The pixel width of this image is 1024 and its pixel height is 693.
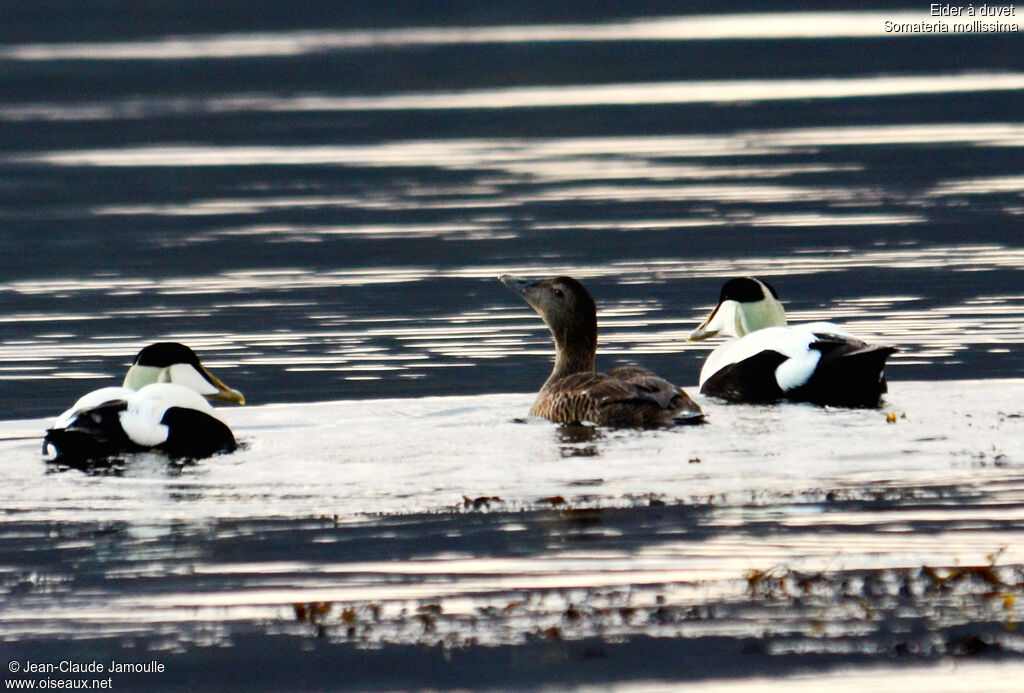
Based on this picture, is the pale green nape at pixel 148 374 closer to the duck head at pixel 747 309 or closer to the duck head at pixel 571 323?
the duck head at pixel 571 323

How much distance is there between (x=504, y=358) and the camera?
1462 cm

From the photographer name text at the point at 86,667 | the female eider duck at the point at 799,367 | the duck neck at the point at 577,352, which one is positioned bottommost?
the photographer name text at the point at 86,667

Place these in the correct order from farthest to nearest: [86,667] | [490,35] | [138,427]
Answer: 1. [490,35]
2. [138,427]
3. [86,667]

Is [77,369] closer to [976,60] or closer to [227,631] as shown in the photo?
[227,631]

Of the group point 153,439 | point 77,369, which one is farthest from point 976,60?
point 153,439

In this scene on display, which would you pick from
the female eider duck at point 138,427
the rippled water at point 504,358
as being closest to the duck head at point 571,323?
the rippled water at point 504,358

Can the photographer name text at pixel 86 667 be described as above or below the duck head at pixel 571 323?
below

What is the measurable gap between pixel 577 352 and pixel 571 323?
20 cm

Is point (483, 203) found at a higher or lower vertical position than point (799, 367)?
higher

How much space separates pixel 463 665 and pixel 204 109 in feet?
95.2

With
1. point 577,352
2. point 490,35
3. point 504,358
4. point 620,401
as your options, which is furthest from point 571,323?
point 490,35

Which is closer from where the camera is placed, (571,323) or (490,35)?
(571,323)

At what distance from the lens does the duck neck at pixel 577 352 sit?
13.4 metres

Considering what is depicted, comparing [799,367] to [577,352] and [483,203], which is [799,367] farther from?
[483,203]
